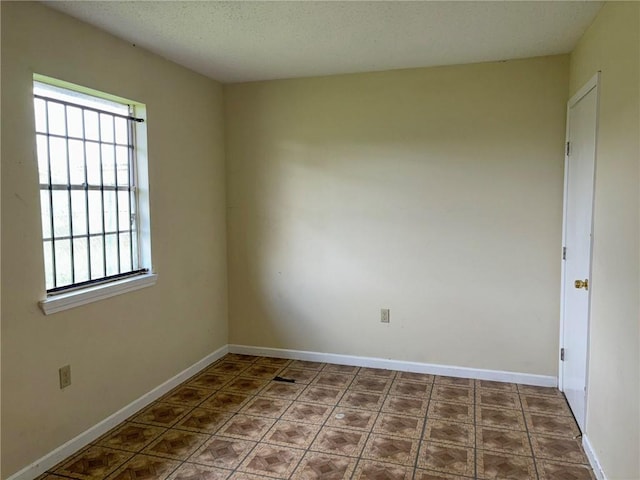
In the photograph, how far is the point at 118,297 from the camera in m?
2.89

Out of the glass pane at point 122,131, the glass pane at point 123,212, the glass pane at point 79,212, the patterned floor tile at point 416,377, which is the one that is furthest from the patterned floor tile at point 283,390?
the glass pane at point 122,131

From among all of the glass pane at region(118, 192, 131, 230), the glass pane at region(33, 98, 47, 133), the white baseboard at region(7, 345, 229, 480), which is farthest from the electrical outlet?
the glass pane at region(33, 98, 47, 133)

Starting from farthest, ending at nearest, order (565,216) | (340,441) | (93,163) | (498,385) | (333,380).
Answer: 1. (333,380)
2. (498,385)
3. (565,216)
4. (93,163)
5. (340,441)

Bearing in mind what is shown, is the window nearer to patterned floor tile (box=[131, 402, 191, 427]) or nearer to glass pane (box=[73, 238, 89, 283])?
glass pane (box=[73, 238, 89, 283])

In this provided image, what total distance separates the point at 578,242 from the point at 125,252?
9.46ft

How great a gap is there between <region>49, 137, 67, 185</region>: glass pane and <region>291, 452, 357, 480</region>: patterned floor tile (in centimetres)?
200

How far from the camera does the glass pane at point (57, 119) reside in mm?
2498

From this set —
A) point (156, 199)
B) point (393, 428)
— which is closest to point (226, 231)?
point (156, 199)

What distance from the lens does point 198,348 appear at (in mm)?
3785

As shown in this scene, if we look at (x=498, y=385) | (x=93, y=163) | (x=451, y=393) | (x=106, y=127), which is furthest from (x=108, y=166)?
(x=498, y=385)

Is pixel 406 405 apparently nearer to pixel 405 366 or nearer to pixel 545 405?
pixel 405 366

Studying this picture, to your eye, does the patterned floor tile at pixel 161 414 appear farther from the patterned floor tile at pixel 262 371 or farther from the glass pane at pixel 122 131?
the glass pane at pixel 122 131

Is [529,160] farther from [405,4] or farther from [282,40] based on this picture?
[282,40]

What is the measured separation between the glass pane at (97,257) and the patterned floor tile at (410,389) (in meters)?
2.12
